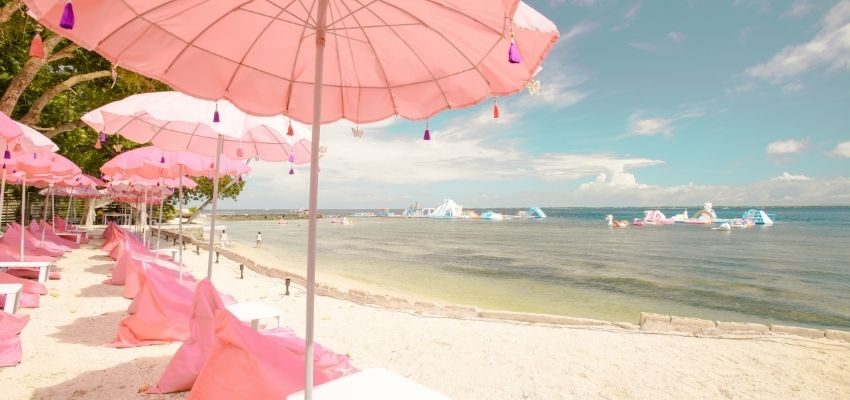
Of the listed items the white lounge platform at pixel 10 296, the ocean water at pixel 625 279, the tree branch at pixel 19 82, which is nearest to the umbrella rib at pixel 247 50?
the white lounge platform at pixel 10 296

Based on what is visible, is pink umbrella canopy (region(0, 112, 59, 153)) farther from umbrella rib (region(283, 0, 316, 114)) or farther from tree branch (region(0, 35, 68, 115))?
tree branch (region(0, 35, 68, 115))

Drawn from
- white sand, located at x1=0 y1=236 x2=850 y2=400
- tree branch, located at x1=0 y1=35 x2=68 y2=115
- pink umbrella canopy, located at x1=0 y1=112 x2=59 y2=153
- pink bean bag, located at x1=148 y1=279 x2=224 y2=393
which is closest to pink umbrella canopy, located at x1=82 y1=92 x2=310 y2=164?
pink umbrella canopy, located at x1=0 y1=112 x2=59 y2=153

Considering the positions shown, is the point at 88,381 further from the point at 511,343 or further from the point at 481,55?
the point at 511,343

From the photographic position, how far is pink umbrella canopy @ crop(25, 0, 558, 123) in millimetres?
1998

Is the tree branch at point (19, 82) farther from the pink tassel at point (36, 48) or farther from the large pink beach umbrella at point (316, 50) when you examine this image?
the large pink beach umbrella at point (316, 50)

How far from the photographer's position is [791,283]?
1823cm

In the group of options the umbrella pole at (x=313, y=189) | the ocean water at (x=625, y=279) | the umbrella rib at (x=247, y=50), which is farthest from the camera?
the ocean water at (x=625, y=279)

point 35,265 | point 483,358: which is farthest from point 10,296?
point 483,358

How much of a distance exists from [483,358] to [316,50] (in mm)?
4882

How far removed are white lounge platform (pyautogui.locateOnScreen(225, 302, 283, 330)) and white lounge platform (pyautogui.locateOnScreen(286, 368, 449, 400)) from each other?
103 inches

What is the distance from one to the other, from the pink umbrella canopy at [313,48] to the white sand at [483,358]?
3046 millimetres

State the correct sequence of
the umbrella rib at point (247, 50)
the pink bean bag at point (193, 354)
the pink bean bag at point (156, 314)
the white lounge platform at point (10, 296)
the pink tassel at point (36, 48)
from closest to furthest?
the pink tassel at point (36, 48), the umbrella rib at point (247, 50), the pink bean bag at point (193, 354), the pink bean bag at point (156, 314), the white lounge platform at point (10, 296)

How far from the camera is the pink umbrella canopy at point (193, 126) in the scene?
4.33 m

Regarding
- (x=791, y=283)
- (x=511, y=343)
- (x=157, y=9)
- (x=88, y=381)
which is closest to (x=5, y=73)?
(x=88, y=381)
